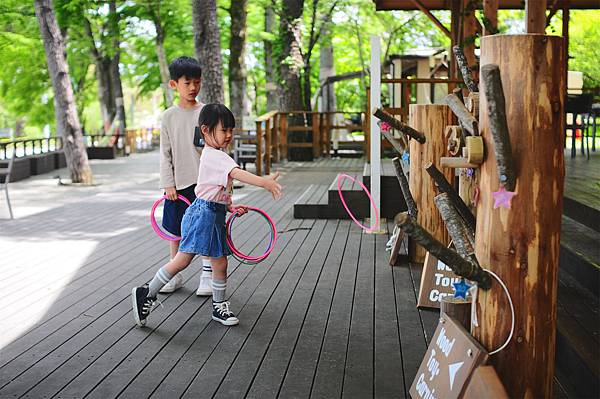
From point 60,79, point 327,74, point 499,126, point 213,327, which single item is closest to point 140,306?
point 213,327

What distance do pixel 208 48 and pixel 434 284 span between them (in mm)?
8607

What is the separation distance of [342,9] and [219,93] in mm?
9250

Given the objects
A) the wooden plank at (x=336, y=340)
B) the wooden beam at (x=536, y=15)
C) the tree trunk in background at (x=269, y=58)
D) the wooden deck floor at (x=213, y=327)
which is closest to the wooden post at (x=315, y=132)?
the tree trunk in background at (x=269, y=58)

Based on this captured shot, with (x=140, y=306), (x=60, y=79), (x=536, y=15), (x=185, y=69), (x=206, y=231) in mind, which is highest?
(x=60, y=79)

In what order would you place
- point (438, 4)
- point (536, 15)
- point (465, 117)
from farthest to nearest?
point (438, 4) → point (536, 15) → point (465, 117)

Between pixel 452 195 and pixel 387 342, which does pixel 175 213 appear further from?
pixel 452 195

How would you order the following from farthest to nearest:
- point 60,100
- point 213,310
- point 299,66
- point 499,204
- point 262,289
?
point 299,66, point 60,100, point 262,289, point 213,310, point 499,204

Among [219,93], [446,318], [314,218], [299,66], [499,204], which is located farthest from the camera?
[299,66]

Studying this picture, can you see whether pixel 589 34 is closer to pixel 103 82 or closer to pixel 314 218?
pixel 103 82

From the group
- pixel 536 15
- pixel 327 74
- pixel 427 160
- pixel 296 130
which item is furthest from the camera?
pixel 327 74

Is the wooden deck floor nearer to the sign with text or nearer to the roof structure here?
the sign with text

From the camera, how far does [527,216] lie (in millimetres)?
2678

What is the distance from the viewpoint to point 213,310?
4410mm

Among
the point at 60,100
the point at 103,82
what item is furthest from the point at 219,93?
the point at 103,82
